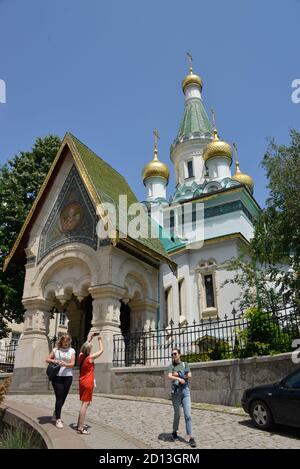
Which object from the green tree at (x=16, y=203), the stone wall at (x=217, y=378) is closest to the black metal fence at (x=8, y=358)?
the green tree at (x=16, y=203)

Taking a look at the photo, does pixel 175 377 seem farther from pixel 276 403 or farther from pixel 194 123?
pixel 194 123

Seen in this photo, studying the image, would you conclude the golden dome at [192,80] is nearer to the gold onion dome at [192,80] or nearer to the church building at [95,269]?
the gold onion dome at [192,80]

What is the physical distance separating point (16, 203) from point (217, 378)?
13928mm

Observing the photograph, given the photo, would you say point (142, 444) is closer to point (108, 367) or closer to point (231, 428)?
point (231, 428)

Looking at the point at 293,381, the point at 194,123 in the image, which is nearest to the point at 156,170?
the point at 194,123

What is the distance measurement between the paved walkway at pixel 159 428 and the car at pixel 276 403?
23 cm

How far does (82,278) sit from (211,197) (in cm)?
1463

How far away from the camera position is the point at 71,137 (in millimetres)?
17094

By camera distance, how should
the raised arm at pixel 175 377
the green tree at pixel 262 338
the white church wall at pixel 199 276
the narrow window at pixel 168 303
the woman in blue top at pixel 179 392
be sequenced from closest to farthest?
the woman in blue top at pixel 179 392, the raised arm at pixel 175 377, the green tree at pixel 262 338, the narrow window at pixel 168 303, the white church wall at pixel 199 276

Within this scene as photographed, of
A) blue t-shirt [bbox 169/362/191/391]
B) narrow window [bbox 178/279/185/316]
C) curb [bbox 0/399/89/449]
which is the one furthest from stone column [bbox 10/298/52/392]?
narrow window [bbox 178/279/185/316]

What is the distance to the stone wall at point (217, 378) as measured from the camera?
31.6 ft

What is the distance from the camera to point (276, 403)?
7734 mm

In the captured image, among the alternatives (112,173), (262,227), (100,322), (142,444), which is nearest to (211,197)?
(112,173)

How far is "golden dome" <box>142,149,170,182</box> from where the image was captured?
35562mm
